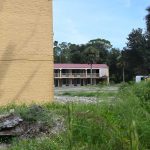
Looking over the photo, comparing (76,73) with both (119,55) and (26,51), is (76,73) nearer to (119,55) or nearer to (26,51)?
(119,55)

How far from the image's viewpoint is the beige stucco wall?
1942 cm

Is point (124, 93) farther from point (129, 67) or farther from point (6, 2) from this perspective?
point (129, 67)

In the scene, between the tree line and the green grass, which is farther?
the tree line

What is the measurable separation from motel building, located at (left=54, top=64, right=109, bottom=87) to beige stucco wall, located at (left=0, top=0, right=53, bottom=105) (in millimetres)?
89654

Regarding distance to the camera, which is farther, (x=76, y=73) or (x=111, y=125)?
(x=76, y=73)

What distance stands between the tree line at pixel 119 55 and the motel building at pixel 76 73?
12.2ft

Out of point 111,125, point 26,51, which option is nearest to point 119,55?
point 26,51

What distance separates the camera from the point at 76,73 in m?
115

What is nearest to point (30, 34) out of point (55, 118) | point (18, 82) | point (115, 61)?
point (18, 82)

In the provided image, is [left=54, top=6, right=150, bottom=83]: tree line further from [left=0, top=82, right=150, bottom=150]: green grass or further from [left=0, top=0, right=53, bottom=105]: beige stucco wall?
[left=0, top=82, right=150, bottom=150]: green grass

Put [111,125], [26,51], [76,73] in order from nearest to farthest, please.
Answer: [111,125], [26,51], [76,73]

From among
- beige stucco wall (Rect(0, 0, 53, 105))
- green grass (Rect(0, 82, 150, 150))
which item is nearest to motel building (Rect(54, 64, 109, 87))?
beige stucco wall (Rect(0, 0, 53, 105))

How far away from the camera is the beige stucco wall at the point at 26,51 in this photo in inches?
765

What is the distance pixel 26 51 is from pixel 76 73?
95.2 metres
